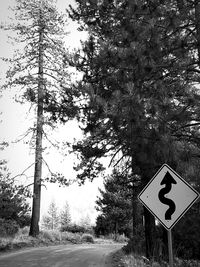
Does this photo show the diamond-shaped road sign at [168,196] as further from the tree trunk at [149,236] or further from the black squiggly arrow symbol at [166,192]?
the tree trunk at [149,236]

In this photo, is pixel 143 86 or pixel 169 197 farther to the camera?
pixel 143 86

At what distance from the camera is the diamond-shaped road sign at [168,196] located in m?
6.39

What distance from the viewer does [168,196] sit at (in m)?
6.56

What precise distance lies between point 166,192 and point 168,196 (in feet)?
0.29

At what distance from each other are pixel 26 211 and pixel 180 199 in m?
28.9

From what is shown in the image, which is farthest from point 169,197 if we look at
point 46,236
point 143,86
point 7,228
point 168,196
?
point 46,236

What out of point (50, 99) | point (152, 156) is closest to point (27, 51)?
point (50, 99)

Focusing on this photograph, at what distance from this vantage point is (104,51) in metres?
9.32

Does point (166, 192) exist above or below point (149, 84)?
below

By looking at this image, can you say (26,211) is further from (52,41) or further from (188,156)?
(188,156)

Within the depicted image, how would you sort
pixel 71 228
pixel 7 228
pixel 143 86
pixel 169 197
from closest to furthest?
pixel 169 197
pixel 143 86
pixel 7 228
pixel 71 228

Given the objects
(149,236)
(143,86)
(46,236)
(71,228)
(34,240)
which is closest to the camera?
(143,86)

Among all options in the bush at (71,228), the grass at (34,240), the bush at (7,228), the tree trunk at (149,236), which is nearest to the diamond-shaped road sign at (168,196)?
the tree trunk at (149,236)

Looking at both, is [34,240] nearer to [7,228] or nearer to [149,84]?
[7,228]
